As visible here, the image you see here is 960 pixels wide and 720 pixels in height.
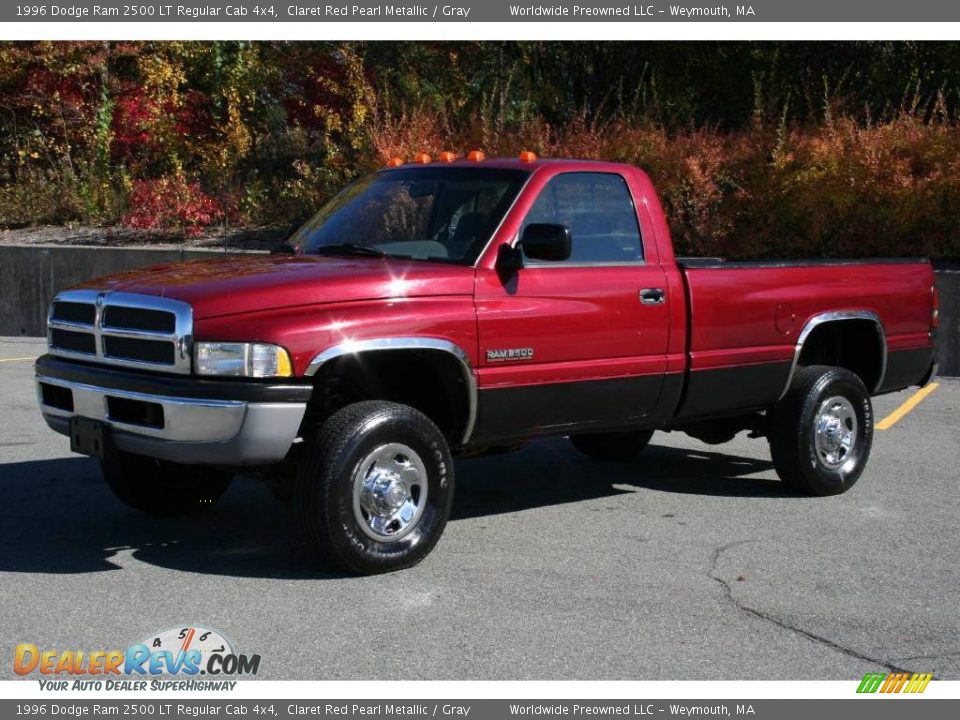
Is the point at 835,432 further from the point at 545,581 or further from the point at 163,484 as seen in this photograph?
the point at 163,484

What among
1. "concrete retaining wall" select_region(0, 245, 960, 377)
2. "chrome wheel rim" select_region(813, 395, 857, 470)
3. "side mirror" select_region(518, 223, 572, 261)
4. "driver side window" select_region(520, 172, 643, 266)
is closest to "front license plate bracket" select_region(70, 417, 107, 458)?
"side mirror" select_region(518, 223, 572, 261)

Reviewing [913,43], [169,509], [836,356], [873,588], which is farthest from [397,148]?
[873,588]

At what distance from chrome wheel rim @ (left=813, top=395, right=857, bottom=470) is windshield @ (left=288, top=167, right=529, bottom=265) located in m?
2.56

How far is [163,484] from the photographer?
7035mm

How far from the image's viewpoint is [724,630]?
210 inches

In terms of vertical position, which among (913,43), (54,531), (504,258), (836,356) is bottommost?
(54,531)

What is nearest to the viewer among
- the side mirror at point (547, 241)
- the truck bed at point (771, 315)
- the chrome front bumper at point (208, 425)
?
the chrome front bumper at point (208, 425)

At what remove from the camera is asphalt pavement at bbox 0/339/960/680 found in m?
5.02

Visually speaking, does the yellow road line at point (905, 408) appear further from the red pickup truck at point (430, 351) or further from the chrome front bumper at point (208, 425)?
the chrome front bumper at point (208, 425)

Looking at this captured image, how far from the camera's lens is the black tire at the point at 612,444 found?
29.4ft

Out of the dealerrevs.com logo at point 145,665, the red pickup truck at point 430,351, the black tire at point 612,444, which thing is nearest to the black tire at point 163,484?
the red pickup truck at point 430,351

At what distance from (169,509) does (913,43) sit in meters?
17.7

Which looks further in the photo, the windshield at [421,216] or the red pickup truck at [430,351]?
the windshield at [421,216]
